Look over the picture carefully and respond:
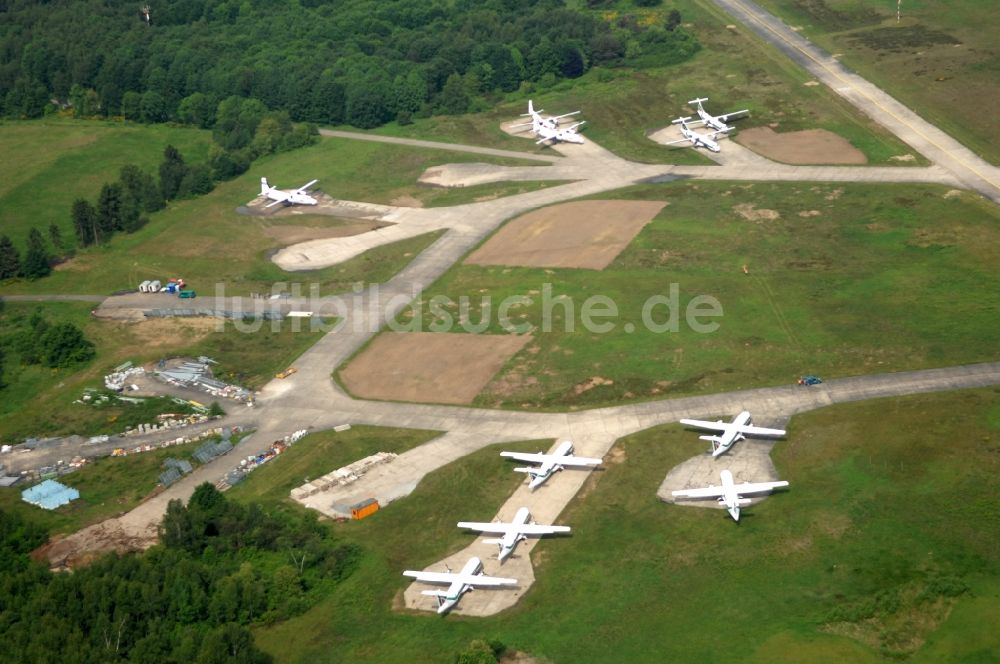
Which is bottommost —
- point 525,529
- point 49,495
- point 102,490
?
point 102,490

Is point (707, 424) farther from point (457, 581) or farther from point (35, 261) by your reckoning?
point (35, 261)

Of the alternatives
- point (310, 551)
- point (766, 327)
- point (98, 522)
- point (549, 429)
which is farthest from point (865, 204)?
point (98, 522)

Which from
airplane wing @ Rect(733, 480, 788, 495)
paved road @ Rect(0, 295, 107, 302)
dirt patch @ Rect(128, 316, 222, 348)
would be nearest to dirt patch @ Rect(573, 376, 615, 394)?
airplane wing @ Rect(733, 480, 788, 495)

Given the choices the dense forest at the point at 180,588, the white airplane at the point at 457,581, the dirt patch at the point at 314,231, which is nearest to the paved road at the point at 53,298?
the dirt patch at the point at 314,231

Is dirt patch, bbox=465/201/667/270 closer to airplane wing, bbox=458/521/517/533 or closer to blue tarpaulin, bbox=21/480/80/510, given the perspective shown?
airplane wing, bbox=458/521/517/533

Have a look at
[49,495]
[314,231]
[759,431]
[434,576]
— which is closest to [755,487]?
[759,431]
